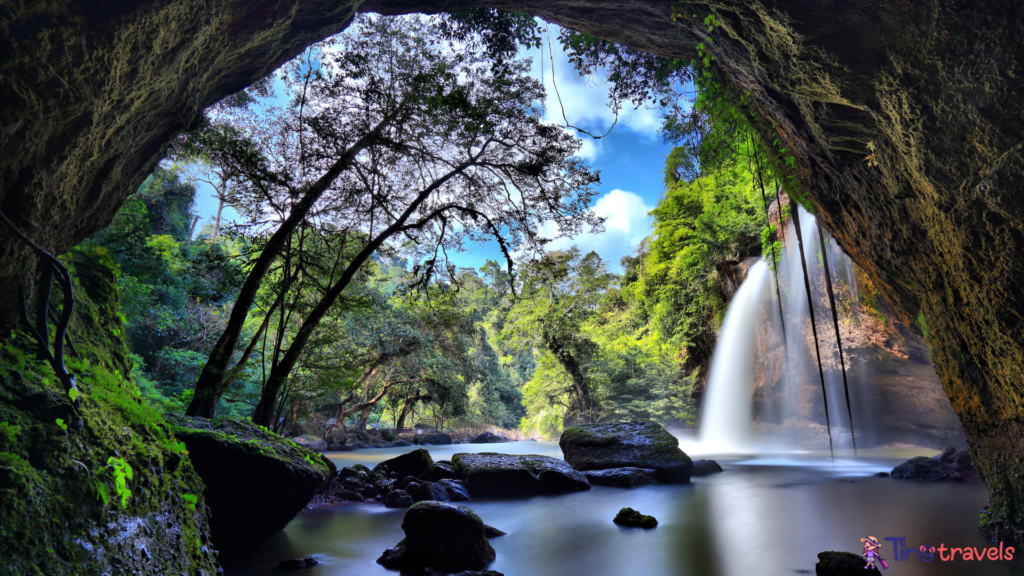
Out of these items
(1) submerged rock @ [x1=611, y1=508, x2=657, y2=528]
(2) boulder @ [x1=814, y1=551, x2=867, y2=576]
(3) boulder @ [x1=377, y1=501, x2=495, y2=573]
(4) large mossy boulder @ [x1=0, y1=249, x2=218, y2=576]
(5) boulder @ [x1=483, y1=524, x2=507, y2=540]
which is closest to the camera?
(4) large mossy boulder @ [x1=0, y1=249, x2=218, y2=576]

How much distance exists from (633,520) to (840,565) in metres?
2.64

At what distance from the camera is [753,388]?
722 inches

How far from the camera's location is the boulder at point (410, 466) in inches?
370

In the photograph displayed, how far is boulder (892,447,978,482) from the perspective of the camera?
829 centimetres

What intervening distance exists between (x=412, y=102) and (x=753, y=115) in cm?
503

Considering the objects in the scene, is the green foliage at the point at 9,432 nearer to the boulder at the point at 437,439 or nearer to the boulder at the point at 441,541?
the boulder at the point at 441,541

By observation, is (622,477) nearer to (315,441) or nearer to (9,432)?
(9,432)

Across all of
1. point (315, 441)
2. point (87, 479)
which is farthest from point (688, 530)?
point (315, 441)

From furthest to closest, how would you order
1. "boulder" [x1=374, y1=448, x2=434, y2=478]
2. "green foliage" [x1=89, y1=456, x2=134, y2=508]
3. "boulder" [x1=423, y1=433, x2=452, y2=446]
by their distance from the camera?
"boulder" [x1=423, y1=433, x2=452, y2=446] < "boulder" [x1=374, y1=448, x2=434, y2=478] < "green foliage" [x1=89, y1=456, x2=134, y2=508]

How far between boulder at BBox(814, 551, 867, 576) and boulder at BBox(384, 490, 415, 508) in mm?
5779

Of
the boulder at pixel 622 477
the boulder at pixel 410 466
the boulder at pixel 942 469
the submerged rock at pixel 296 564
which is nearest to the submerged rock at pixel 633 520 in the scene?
the boulder at pixel 622 477

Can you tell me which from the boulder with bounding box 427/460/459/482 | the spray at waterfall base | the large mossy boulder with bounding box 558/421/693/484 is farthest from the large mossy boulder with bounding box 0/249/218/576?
the spray at waterfall base

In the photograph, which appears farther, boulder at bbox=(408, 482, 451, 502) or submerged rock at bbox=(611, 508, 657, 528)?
boulder at bbox=(408, 482, 451, 502)
